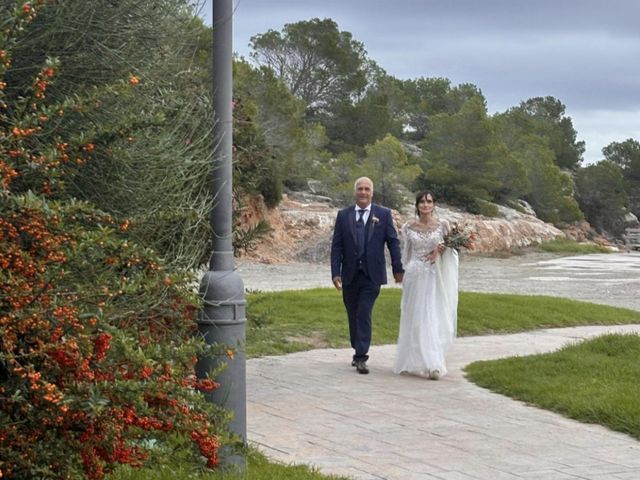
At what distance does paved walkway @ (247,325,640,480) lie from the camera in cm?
714

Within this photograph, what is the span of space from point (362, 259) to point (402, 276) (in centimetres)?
58

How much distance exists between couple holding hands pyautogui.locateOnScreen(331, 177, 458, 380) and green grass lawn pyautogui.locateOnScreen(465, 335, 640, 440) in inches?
24.9

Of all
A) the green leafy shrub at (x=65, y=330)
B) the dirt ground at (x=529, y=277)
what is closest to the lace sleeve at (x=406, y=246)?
the green leafy shrub at (x=65, y=330)

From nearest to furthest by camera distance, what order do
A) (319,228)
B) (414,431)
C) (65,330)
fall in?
(65,330) → (414,431) → (319,228)

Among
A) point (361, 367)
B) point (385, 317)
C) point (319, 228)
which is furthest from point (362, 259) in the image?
point (319, 228)

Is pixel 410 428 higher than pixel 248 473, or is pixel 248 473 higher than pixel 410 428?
pixel 248 473

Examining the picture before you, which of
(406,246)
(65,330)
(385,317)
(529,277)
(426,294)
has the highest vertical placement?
(406,246)

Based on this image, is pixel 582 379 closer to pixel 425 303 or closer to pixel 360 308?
pixel 425 303

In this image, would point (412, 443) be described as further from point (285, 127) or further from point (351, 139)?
point (351, 139)

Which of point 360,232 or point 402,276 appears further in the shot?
point 402,276

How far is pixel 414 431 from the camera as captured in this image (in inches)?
328

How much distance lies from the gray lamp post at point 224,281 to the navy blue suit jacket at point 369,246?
17.1 feet

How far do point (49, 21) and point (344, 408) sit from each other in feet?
16.0

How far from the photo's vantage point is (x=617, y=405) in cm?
910
